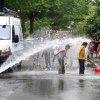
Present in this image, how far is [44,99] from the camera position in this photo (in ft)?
36.4

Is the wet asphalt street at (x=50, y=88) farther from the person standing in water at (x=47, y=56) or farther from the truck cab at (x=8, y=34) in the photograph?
the person standing in water at (x=47, y=56)

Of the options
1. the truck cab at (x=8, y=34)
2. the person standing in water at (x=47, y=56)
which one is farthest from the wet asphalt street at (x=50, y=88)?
the person standing in water at (x=47, y=56)

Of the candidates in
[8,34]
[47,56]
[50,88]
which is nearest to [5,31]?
[8,34]

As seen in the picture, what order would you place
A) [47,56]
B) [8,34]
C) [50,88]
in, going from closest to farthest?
[50,88]
[8,34]
[47,56]

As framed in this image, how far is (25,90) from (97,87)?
99.6 inches

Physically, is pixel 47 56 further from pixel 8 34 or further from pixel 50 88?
pixel 50 88

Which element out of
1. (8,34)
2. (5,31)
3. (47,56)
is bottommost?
(47,56)

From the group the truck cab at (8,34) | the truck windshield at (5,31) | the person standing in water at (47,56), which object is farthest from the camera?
the person standing in water at (47,56)

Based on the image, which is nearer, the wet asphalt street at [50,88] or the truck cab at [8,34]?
the wet asphalt street at [50,88]

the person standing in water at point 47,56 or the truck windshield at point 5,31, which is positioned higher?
the truck windshield at point 5,31

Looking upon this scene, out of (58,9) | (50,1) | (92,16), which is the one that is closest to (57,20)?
(58,9)

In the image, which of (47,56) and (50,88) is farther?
(47,56)

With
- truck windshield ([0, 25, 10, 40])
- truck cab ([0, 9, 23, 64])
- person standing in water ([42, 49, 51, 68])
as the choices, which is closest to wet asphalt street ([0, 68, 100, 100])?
truck cab ([0, 9, 23, 64])

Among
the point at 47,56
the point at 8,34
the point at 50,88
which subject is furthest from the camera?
the point at 47,56
